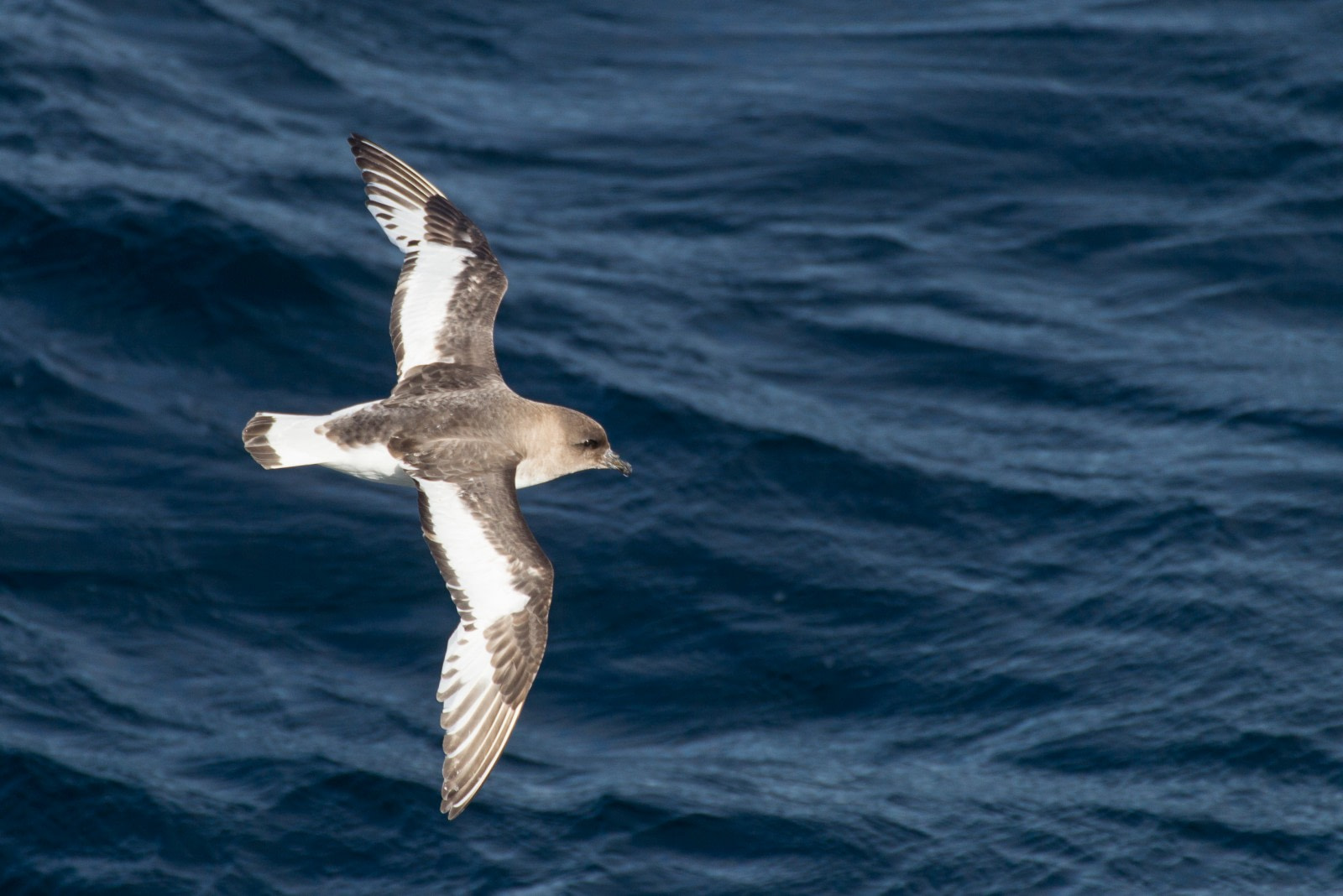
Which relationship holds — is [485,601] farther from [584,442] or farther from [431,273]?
[431,273]

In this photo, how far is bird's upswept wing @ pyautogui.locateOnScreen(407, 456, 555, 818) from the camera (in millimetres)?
8023

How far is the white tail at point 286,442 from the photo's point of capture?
842cm

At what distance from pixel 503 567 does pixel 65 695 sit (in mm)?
4925

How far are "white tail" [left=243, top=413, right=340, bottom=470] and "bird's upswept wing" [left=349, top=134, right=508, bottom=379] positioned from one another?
1.05 m

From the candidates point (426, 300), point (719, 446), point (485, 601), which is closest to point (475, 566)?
point (485, 601)

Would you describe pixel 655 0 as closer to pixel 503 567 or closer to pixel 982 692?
pixel 982 692

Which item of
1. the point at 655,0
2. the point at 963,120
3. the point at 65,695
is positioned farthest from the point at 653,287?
the point at 65,695

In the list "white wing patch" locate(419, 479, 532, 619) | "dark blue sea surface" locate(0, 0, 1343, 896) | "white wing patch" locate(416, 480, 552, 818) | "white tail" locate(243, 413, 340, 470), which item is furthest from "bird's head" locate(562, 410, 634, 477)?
"dark blue sea surface" locate(0, 0, 1343, 896)

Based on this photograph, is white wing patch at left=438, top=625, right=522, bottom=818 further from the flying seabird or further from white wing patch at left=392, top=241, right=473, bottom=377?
white wing patch at left=392, top=241, right=473, bottom=377

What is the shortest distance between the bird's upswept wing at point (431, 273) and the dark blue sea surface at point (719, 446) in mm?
3063

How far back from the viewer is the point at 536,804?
37.0 ft

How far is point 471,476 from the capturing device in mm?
8445

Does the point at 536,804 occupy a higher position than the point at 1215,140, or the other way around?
the point at 1215,140

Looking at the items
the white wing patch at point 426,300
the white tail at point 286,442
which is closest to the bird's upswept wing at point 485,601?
the white tail at point 286,442
